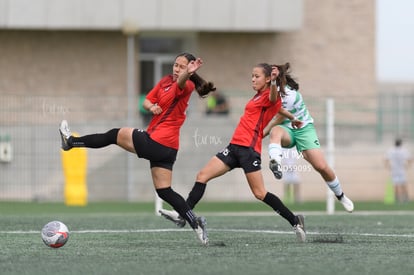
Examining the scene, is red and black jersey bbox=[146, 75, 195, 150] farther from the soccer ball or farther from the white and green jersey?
the white and green jersey

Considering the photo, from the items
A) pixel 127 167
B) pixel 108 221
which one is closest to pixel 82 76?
pixel 127 167

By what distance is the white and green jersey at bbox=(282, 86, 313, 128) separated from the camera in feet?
42.1

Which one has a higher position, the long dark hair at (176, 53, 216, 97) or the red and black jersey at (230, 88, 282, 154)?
the long dark hair at (176, 53, 216, 97)

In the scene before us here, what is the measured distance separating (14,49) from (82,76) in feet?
6.72

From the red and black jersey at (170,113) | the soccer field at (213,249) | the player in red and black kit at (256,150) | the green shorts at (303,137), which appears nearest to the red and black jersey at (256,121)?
the player in red and black kit at (256,150)

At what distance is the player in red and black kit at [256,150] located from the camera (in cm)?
1144

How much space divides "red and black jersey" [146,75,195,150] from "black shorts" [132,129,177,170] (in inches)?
1.9

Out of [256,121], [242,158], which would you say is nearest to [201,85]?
[256,121]

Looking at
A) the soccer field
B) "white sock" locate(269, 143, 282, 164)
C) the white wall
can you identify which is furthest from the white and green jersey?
the white wall

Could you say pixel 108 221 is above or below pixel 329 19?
below

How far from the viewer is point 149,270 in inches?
346

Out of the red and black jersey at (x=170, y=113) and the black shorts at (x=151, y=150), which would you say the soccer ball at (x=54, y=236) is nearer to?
the black shorts at (x=151, y=150)

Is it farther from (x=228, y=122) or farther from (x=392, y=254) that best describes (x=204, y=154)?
(x=392, y=254)

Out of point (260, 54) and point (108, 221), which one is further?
point (260, 54)
